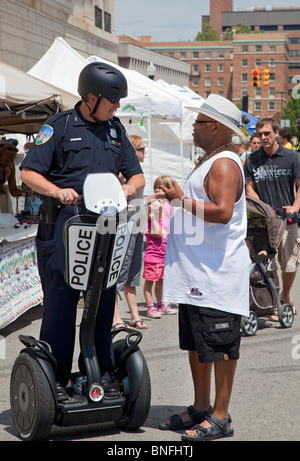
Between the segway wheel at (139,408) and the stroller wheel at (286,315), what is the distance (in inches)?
135

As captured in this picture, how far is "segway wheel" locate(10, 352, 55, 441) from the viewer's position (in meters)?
3.95

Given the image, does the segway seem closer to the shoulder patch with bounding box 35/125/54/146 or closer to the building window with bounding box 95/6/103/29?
the shoulder patch with bounding box 35/125/54/146

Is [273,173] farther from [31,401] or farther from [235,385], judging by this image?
[31,401]

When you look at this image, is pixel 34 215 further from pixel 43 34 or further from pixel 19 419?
pixel 43 34

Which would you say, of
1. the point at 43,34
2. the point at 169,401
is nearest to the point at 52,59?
the point at 169,401

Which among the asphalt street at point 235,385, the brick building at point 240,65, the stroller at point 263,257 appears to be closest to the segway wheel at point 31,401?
the asphalt street at point 235,385

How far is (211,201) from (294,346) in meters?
2.94

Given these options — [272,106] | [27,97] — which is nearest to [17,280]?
[27,97]

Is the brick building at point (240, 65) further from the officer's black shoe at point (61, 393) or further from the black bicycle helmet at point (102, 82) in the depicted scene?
the officer's black shoe at point (61, 393)

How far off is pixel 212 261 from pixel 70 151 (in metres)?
1.00

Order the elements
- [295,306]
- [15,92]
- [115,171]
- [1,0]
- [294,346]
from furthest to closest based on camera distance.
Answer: [1,0] → [295,306] → [15,92] → [294,346] → [115,171]

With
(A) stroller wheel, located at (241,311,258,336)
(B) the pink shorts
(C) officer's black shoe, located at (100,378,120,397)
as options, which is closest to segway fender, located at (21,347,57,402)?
Answer: (C) officer's black shoe, located at (100,378,120,397)

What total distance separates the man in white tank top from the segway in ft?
1.10

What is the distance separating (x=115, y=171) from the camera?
4277 millimetres
